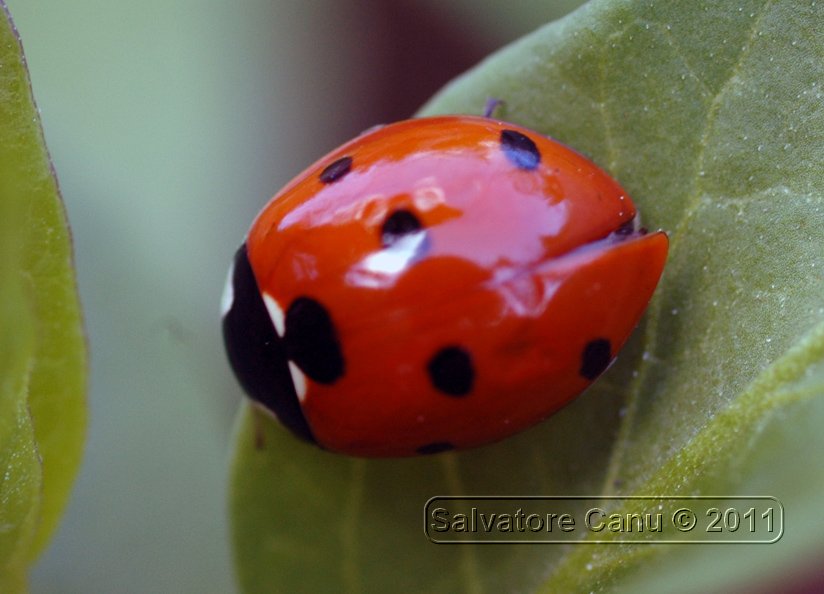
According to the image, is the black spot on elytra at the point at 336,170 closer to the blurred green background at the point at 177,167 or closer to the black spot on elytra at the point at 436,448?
the black spot on elytra at the point at 436,448

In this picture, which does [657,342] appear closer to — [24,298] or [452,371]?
[452,371]

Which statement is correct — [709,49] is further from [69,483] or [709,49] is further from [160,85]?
[160,85]

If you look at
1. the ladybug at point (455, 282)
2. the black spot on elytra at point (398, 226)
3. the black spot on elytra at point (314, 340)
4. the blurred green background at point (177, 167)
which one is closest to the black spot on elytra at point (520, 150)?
the ladybug at point (455, 282)

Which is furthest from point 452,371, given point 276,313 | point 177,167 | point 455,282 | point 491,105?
point 177,167

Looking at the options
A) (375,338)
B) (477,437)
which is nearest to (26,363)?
(375,338)

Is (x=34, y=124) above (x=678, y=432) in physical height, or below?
above

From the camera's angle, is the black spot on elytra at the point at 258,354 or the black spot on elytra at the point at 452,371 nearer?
the black spot on elytra at the point at 452,371
